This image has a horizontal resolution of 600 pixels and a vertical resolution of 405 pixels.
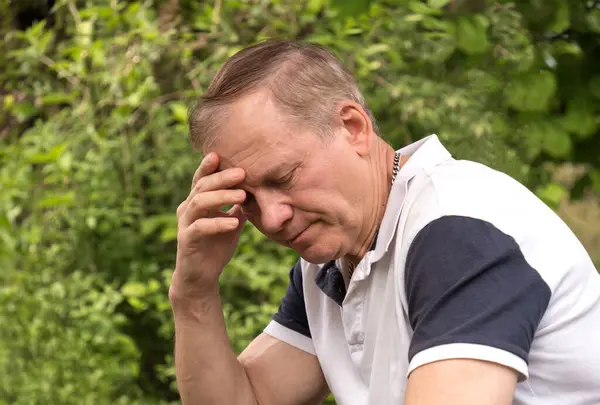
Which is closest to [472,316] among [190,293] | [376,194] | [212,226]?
[376,194]

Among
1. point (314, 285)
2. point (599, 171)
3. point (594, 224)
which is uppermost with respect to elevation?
point (314, 285)

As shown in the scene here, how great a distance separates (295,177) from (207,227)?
1.01 ft

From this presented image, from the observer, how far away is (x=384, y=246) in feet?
5.92

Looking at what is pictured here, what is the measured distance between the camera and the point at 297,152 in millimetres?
1753

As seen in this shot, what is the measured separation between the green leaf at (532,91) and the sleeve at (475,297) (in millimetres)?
1377

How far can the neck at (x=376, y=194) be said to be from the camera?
1.86 meters

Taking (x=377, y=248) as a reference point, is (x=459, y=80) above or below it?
Answer: below

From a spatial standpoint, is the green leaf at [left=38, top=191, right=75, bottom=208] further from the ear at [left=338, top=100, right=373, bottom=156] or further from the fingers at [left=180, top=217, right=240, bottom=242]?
the ear at [left=338, top=100, right=373, bottom=156]

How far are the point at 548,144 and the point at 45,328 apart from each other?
2231 mm

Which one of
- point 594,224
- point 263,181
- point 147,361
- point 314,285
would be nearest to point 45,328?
point 147,361

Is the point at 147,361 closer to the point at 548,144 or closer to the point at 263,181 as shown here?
the point at 548,144

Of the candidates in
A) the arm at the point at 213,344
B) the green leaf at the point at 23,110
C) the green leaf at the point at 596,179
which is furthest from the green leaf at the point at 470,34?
the green leaf at the point at 23,110

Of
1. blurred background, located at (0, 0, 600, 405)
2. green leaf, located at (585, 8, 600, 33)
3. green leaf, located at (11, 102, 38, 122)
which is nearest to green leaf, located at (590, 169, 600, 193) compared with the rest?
blurred background, located at (0, 0, 600, 405)

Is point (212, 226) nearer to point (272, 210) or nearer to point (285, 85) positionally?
point (272, 210)
